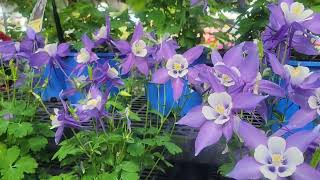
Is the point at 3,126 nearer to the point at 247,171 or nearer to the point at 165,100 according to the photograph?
the point at 165,100

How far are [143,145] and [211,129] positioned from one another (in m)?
0.29

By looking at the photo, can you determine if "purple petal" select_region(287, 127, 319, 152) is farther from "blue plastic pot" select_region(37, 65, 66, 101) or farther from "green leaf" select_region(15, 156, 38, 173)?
"blue plastic pot" select_region(37, 65, 66, 101)

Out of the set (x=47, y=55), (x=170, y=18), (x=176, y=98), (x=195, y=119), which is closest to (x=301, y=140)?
(x=195, y=119)

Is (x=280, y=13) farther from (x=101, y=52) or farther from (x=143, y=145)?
(x=101, y=52)

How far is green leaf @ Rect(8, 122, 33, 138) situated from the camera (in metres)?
0.92

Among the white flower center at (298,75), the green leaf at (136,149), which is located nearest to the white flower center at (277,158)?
the white flower center at (298,75)

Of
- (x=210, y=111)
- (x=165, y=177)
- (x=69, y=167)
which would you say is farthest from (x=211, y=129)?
(x=69, y=167)

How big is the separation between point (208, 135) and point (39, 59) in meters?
0.50

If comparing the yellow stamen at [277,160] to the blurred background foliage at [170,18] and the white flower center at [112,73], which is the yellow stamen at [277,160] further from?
the blurred background foliage at [170,18]

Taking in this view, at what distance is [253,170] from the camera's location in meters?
0.51

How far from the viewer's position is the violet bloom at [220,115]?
0.54m

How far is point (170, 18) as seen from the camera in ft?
4.04

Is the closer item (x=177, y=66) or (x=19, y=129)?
(x=177, y=66)

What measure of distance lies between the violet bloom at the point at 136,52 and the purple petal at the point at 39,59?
0.60 feet
